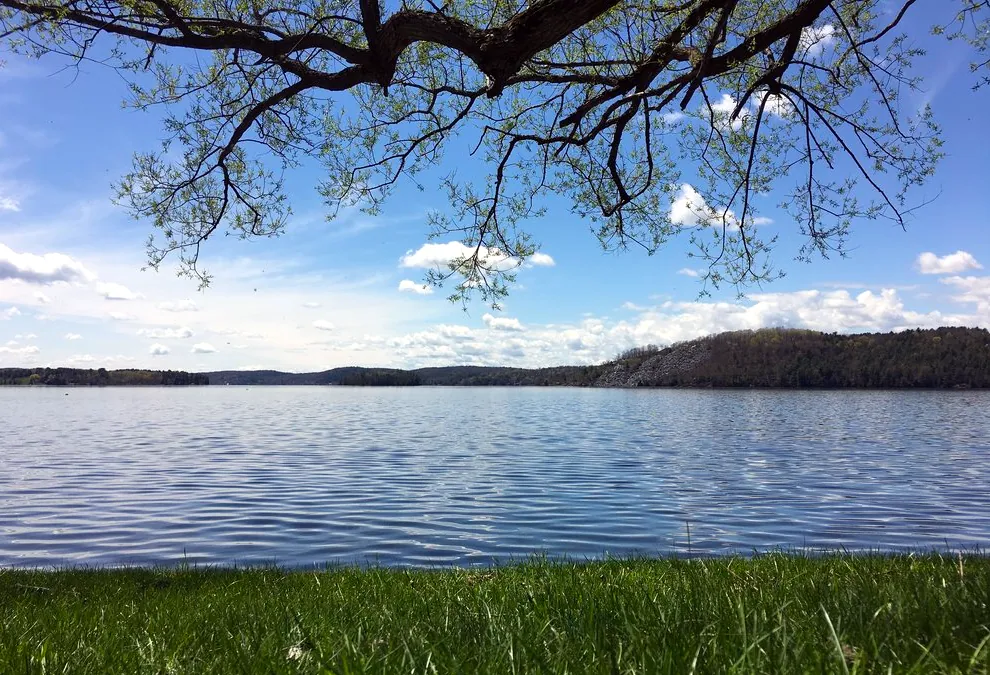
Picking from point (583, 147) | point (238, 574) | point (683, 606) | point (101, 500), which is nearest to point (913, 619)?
point (683, 606)

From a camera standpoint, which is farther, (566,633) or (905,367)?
(905,367)

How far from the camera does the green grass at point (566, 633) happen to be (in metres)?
2.52

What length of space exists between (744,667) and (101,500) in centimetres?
2297

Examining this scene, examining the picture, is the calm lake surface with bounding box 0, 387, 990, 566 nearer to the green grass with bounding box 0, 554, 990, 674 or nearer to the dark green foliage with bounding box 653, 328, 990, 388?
the green grass with bounding box 0, 554, 990, 674

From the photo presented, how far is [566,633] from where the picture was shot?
10.3ft

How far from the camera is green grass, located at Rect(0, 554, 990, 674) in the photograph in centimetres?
252

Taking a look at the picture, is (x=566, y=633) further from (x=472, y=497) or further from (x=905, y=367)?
(x=905, y=367)

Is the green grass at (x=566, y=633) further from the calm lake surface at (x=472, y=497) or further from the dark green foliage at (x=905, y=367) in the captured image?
the dark green foliage at (x=905, y=367)

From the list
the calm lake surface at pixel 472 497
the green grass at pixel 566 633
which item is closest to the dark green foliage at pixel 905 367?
the calm lake surface at pixel 472 497

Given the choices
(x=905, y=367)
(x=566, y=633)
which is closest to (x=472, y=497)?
(x=566, y=633)

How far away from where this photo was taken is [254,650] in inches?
128

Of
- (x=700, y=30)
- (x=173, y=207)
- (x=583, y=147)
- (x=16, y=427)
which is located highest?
(x=700, y=30)

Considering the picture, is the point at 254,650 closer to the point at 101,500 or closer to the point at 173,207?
the point at 173,207

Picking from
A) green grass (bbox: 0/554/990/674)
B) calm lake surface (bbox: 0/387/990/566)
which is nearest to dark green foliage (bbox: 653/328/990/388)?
calm lake surface (bbox: 0/387/990/566)
